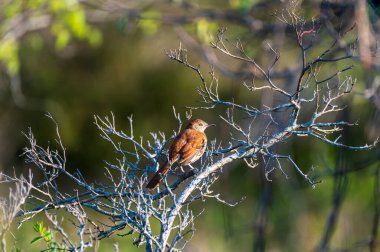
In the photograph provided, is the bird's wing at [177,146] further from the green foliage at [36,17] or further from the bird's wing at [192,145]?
the green foliage at [36,17]

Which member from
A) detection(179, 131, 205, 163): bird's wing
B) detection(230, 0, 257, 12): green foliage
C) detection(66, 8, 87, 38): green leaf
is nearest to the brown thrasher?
detection(179, 131, 205, 163): bird's wing

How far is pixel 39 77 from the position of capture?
18.4 m

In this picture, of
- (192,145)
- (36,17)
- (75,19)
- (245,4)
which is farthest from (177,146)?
(36,17)

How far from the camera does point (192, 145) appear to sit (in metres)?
6.91

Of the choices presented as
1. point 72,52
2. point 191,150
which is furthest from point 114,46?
point 191,150

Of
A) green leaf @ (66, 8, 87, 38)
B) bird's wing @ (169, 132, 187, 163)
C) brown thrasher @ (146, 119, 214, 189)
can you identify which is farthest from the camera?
green leaf @ (66, 8, 87, 38)

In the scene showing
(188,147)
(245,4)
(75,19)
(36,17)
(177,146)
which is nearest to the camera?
(188,147)

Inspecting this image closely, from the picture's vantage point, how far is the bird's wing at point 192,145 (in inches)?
265

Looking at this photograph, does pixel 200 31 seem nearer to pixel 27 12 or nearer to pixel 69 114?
pixel 27 12

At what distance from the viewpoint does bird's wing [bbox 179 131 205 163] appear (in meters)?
6.74

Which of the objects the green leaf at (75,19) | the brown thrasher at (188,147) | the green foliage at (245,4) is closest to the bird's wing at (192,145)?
the brown thrasher at (188,147)

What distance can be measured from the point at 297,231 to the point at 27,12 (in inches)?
211

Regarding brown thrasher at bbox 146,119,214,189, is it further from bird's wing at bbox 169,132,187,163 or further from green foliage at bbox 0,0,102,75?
green foliage at bbox 0,0,102,75

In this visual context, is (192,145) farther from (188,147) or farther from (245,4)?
(245,4)
